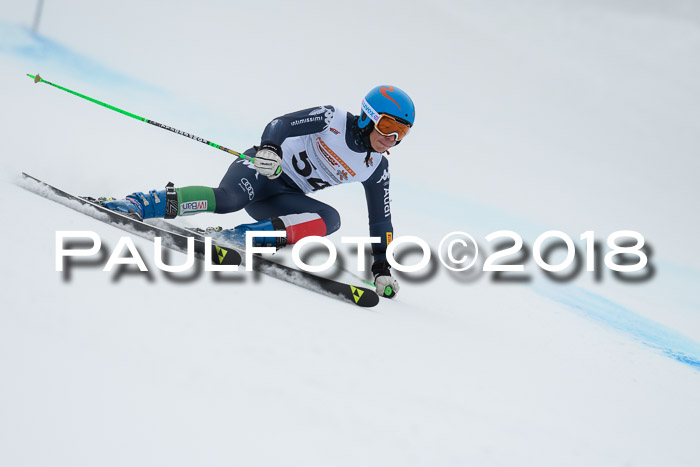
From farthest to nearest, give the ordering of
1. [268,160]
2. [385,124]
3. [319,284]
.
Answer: [385,124] → [268,160] → [319,284]

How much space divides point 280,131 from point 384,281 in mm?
1234

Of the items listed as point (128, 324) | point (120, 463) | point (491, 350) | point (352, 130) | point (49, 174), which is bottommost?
point (491, 350)

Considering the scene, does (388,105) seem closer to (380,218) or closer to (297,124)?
(297,124)

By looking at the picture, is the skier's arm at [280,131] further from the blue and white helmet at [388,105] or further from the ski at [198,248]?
the ski at [198,248]

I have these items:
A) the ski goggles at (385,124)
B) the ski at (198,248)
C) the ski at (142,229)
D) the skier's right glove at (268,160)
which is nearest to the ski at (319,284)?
the ski at (198,248)

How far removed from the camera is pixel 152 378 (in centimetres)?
154

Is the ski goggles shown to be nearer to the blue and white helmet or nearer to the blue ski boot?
the blue and white helmet

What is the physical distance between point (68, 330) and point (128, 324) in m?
0.20

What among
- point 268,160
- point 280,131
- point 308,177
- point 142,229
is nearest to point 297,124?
point 280,131

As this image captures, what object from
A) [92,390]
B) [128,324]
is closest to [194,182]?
[128,324]

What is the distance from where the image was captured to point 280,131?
3.59m

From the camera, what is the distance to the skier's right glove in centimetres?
345

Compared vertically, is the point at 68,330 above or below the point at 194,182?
below

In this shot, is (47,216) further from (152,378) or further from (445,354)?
(445,354)
